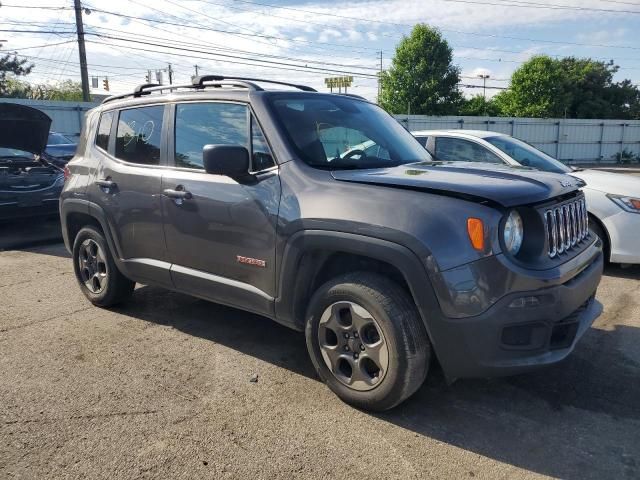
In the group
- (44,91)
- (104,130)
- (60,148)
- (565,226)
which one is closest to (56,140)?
(60,148)

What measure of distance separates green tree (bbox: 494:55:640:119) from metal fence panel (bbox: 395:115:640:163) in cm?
548

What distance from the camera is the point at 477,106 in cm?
4416

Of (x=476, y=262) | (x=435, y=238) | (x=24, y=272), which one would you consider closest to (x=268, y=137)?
(x=435, y=238)

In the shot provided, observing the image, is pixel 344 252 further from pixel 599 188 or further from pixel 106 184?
pixel 599 188

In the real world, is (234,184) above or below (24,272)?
above

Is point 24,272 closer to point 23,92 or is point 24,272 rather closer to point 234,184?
point 234,184

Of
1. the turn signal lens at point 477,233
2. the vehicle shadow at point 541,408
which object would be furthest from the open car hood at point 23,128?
the turn signal lens at point 477,233

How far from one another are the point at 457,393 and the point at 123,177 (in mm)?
3028

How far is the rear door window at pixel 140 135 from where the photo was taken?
423 cm

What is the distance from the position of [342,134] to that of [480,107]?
142 feet

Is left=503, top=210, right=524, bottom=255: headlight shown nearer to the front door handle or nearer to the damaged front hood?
the damaged front hood

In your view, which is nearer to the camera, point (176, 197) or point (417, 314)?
point (417, 314)

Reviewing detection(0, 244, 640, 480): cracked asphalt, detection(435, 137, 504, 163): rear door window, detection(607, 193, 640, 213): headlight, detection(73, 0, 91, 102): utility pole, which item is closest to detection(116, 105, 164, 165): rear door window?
detection(0, 244, 640, 480): cracked asphalt

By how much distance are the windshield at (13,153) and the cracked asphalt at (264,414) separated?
5361 mm
